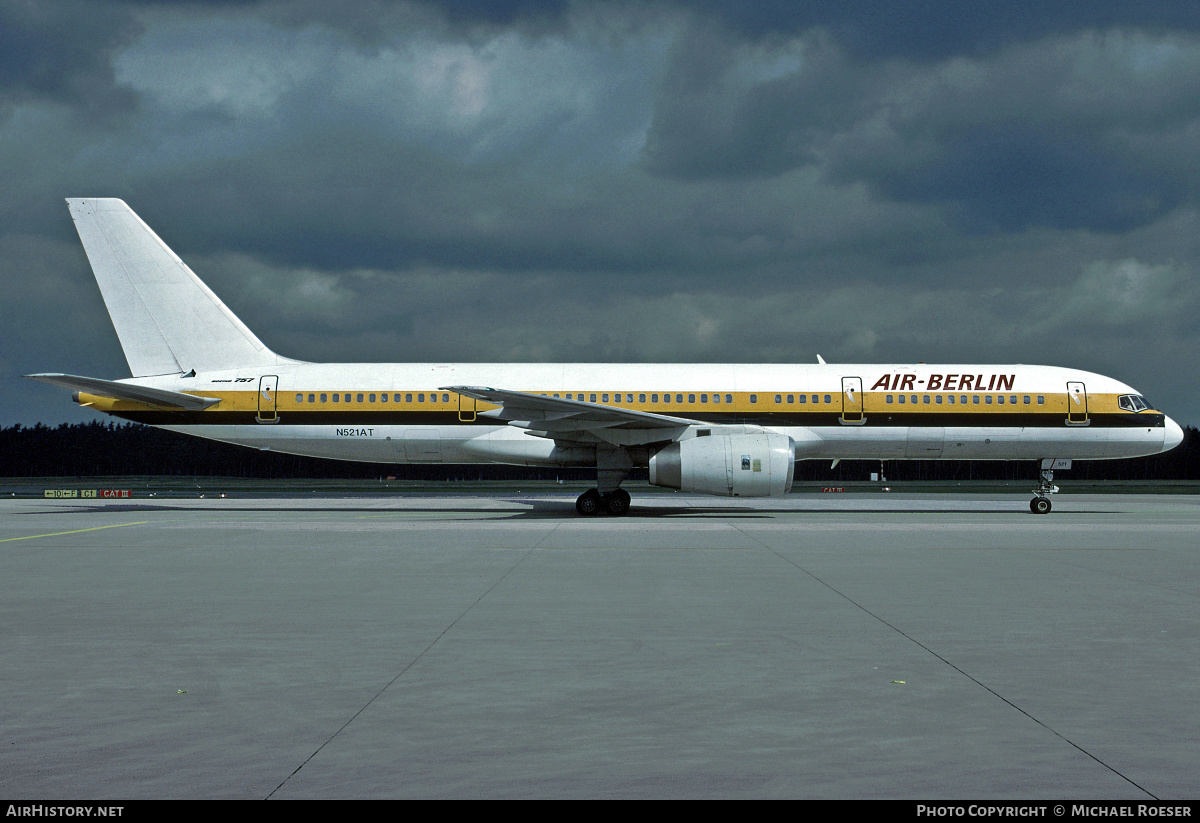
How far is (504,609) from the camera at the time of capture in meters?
8.68

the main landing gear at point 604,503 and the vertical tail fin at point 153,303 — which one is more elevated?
the vertical tail fin at point 153,303

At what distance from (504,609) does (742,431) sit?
15888 millimetres

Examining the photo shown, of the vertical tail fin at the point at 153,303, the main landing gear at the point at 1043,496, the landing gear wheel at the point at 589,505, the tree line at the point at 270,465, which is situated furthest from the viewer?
the tree line at the point at 270,465

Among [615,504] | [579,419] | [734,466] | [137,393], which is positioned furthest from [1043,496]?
[137,393]

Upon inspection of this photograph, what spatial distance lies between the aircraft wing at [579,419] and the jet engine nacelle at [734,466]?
1.10 meters

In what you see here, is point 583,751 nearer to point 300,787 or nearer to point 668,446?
point 300,787

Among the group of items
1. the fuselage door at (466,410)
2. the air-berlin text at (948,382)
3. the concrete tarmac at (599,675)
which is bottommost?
the concrete tarmac at (599,675)

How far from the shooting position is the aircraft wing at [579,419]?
70.4 feet

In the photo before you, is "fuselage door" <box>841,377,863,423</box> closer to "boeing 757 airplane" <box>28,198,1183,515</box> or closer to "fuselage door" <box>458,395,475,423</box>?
"boeing 757 airplane" <box>28,198,1183,515</box>

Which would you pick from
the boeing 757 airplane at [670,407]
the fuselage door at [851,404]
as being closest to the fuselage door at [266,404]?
the boeing 757 airplane at [670,407]

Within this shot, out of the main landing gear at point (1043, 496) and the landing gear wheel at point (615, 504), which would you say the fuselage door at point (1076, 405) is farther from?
the landing gear wheel at point (615, 504)

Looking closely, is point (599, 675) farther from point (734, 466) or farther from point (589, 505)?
point (589, 505)

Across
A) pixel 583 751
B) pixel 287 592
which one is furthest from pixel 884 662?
pixel 287 592

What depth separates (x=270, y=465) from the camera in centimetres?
9238
